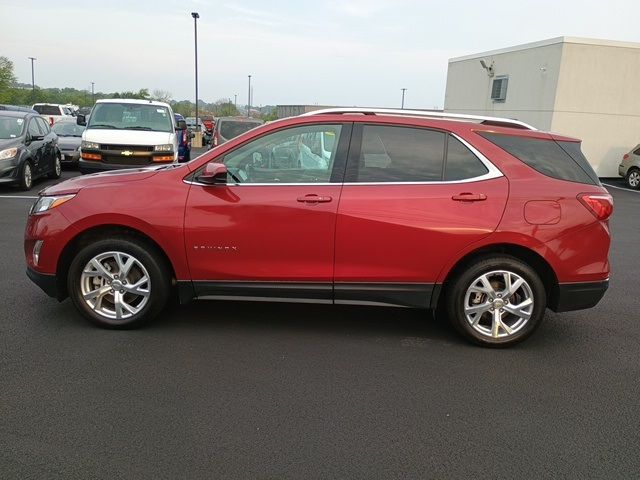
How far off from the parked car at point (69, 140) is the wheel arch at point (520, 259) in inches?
533

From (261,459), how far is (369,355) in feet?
4.79

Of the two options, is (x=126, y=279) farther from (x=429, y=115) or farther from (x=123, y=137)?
(x=123, y=137)

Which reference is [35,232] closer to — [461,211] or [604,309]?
[461,211]

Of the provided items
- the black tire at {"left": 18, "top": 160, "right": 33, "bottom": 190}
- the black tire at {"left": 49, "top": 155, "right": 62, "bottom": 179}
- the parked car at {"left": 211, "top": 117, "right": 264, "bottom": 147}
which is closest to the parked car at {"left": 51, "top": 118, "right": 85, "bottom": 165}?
the black tire at {"left": 49, "top": 155, "right": 62, "bottom": 179}

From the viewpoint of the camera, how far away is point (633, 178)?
677 inches

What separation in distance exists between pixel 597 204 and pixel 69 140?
15.5 m

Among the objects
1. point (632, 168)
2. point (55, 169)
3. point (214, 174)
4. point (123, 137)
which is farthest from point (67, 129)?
point (632, 168)

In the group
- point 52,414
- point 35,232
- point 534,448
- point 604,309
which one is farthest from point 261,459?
point 604,309

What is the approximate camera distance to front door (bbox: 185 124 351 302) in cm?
410

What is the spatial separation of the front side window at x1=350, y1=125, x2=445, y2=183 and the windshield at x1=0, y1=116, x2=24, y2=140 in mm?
10149

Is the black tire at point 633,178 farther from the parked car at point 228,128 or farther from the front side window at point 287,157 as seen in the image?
the front side window at point 287,157

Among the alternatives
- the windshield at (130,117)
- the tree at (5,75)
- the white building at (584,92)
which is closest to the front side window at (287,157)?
the windshield at (130,117)

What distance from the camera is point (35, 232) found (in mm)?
4324

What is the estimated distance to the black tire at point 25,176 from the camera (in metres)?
11.6
